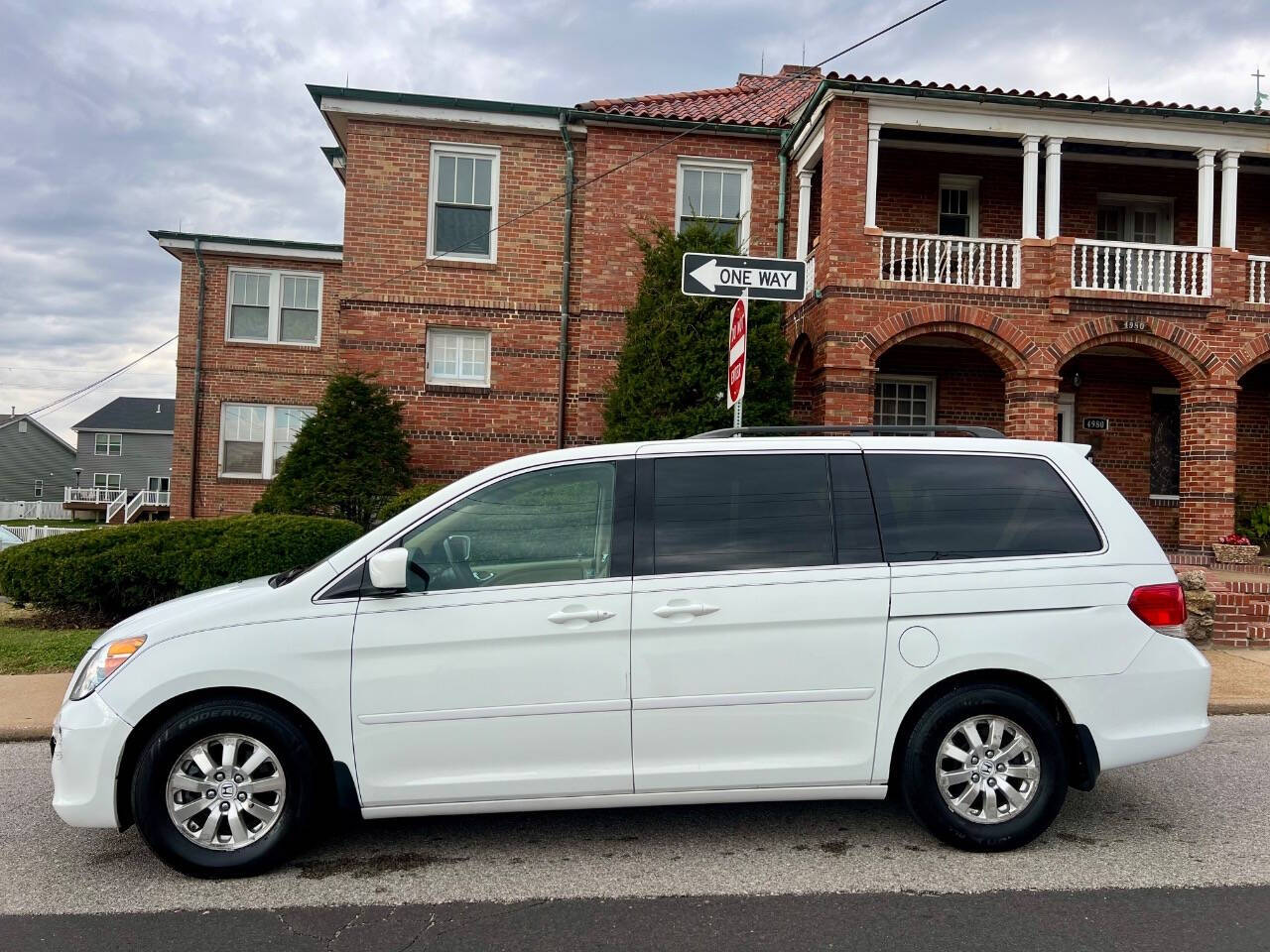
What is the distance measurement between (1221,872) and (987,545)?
5.54 feet

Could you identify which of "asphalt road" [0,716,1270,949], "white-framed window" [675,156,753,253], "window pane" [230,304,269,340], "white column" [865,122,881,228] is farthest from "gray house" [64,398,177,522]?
"asphalt road" [0,716,1270,949]

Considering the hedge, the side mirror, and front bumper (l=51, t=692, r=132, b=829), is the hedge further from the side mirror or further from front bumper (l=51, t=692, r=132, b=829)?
the side mirror

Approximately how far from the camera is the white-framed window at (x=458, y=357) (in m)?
15.5

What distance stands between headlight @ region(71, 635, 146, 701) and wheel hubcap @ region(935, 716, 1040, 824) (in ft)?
11.7

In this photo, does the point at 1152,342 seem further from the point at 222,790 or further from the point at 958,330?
the point at 222,790

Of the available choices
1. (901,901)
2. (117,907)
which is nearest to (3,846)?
(117,907)

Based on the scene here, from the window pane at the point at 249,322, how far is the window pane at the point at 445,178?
20.7 feet

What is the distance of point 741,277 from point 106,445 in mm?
58211

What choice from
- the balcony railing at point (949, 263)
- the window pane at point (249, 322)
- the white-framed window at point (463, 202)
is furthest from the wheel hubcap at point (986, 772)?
the window pane at point (249, 322)

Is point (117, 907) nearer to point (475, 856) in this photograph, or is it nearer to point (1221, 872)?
point (475, 856)

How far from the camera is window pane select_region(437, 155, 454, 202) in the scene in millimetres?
15297

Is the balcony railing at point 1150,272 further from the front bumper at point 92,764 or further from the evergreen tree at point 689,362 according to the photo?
the front bumper at point 92,764

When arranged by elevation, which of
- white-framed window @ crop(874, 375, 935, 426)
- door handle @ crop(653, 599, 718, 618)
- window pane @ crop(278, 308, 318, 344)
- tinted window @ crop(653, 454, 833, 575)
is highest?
window pane @ crop(278, 308, 318, 344)

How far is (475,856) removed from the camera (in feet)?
13.5
